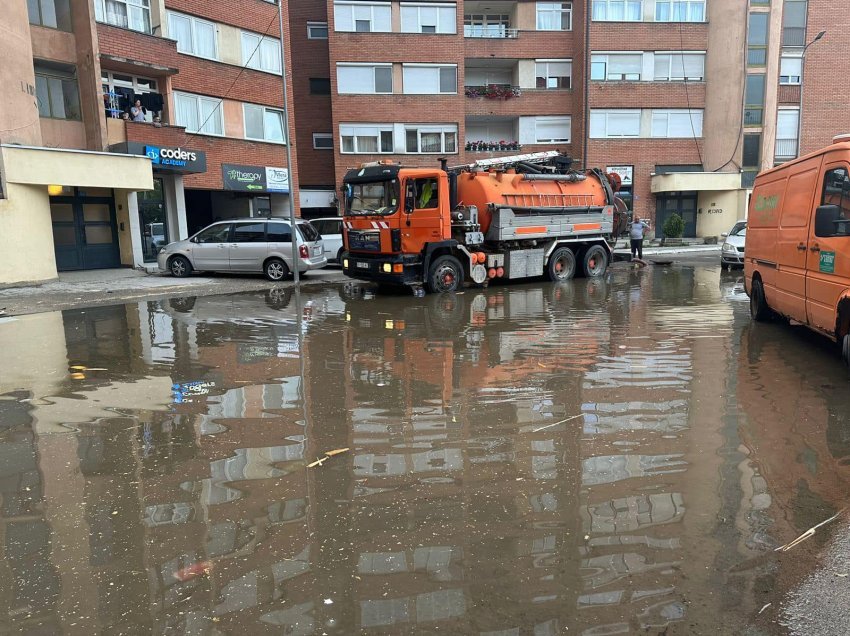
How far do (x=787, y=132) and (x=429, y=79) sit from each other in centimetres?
2034

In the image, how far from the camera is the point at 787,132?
37188mm

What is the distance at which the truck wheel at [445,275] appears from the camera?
1530 centimetres

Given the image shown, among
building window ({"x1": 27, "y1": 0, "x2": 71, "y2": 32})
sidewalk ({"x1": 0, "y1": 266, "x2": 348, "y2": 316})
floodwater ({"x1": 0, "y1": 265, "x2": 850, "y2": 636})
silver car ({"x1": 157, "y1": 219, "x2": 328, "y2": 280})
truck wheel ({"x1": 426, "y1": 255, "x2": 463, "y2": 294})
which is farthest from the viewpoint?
building window ({"x1": 27, "y1": 0, "x2": 71, "y2": 32})

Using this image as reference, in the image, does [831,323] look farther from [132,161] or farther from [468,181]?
[132,161]

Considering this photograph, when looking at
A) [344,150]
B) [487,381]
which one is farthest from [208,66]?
[487,381]

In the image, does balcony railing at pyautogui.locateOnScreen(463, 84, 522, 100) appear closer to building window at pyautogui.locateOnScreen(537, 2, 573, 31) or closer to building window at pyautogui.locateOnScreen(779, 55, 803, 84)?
building window at pyautogui.locateOnScreen(537, 2, 573, 31)

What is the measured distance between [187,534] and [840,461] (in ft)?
14.9

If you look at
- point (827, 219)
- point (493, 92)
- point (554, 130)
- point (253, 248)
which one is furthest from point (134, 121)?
point (554, 130)

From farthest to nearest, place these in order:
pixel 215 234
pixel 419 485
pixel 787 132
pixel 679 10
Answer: pixel 787 132 < pixel 679 10 < pixel 215 234 < pixel 419 485

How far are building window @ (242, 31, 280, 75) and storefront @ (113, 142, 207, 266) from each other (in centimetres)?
557

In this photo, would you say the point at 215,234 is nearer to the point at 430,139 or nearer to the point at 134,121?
the point at 134,121

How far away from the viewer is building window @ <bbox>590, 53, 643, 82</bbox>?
35438mm

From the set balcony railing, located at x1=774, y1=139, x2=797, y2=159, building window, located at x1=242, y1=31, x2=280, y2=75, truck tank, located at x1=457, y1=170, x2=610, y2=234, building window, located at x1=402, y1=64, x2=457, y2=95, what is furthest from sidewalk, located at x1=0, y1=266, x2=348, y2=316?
balcony railing, located at x1=774, y1=139, x2=797, y2=159

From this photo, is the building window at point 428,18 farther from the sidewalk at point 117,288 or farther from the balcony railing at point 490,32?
the sidewalk at point 117,288
